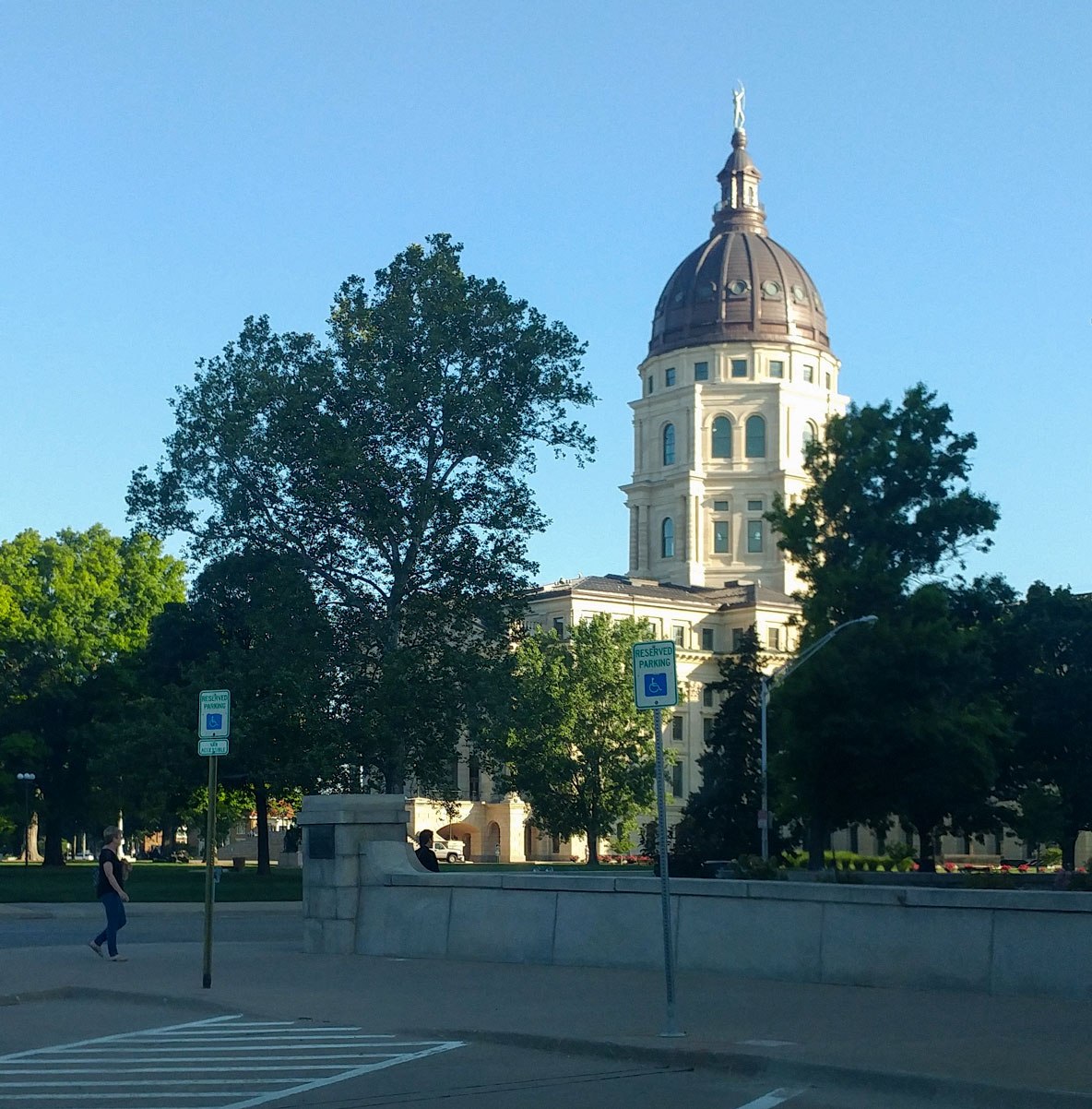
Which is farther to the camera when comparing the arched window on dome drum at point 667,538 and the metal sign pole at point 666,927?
the arched window on dome drum at point 667,538

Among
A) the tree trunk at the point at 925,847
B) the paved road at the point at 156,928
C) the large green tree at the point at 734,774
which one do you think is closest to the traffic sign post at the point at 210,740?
the paved road at the point at 156,928

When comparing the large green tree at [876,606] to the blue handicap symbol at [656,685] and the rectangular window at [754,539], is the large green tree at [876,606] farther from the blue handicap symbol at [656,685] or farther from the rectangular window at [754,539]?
the rectangular window at [754,539]

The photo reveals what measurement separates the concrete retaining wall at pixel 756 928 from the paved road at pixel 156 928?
10.7ft

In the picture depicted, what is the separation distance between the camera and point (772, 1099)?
1002cm

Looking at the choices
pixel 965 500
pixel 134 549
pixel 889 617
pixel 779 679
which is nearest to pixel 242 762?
pixel 779 679

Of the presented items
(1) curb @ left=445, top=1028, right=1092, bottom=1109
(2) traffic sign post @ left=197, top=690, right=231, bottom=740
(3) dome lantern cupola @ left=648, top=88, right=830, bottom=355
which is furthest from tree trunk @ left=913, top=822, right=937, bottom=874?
(3) dome lantern cupola @ left=648, top=88, right=830, bottom=355

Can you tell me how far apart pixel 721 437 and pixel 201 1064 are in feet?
384

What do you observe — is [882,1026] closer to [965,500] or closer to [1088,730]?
[965,500]

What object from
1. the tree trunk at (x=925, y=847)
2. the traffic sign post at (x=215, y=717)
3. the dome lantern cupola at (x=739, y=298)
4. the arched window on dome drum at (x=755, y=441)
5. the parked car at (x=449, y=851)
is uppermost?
the dome lantern cupola at (x=739, y=298)

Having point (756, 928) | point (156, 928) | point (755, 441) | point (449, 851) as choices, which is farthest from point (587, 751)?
point (756, 928)

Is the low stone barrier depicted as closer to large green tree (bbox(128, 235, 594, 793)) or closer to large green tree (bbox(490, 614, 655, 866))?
large green tree (bbox(128, 235, 594, 793))

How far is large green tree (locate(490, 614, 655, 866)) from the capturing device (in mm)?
89688

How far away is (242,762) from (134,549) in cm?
3528

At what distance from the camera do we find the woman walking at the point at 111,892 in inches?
794
